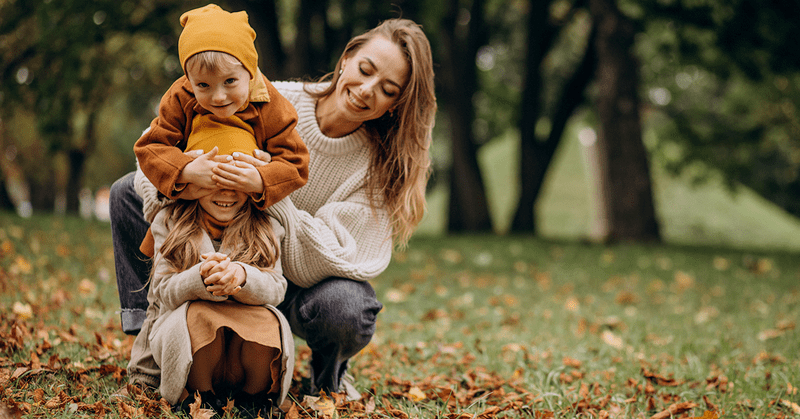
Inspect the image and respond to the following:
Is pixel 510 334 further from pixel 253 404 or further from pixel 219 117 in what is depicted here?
pixel 219 117

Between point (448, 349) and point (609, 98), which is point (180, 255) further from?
point (609, 98)

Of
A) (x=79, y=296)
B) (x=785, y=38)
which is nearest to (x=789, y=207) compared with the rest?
(x=785, y=38)

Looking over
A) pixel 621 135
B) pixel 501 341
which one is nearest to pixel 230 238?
pixel 501 341

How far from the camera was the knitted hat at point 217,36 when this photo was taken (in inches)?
70.1

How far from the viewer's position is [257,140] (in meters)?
2.03

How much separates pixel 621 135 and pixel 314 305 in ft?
24.6

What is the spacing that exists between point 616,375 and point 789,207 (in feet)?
87.9

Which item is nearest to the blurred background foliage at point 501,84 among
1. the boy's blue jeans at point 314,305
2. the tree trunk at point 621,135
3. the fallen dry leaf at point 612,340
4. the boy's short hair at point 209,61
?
the tree trunk at point 621,135

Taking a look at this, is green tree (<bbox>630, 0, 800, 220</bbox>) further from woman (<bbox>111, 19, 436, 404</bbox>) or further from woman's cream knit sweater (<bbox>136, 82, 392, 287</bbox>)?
woman's cream knit sweater (<bbox>136, 82, 392, 287</bbox>)

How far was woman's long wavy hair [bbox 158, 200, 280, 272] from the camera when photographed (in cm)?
190

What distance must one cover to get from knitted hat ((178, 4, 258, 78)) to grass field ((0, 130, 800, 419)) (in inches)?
45.6

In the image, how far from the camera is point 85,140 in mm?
14977

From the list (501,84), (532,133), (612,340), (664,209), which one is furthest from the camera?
(664,209)

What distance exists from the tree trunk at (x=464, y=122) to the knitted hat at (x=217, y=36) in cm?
941
